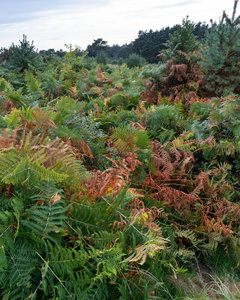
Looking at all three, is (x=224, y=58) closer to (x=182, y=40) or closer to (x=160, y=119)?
(x=182, y=40)

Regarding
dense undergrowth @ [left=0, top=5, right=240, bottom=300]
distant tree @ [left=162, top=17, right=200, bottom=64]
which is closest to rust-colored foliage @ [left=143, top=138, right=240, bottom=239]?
dense undergrowth @ [left=0, top=5, right=240, bottom=300]

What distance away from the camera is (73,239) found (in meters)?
1.82

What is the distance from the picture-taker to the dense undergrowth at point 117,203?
162 cm

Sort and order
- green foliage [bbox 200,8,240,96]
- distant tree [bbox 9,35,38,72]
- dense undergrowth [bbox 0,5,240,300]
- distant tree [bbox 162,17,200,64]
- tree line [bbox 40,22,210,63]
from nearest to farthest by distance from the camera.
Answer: dense undergrowth [bbox 0,5,240,300] → green foliage [bbox 200,8,240,96] → distant tree [bbox 162,17,200,64] → distant tree [bbox 9,35,38,72] → tree line [bbox 40,22,210,63]

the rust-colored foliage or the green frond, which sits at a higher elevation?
the green frond

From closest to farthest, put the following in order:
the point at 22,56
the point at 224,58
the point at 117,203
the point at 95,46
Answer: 1. the point at 117,203
2. the point at 224,58
3. the point at 22,56
4. the point at 95,46

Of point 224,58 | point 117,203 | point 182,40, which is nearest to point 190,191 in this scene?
point 117,203

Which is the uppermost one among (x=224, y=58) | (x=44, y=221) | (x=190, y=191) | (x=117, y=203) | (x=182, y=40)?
(x=182, y=40)

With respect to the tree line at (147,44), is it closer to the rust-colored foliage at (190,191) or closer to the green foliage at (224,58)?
the green foliage at (224,58)

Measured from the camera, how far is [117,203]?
199 cm

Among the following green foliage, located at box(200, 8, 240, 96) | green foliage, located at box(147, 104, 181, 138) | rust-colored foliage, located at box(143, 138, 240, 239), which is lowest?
rust-colored foliage, located at box(143, 138, 240, 239)

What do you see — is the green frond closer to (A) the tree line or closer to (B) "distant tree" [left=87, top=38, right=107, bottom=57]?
(A) the tree line

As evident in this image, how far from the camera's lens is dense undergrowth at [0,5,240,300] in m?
1.62

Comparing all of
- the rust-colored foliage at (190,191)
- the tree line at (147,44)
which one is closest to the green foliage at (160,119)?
the rust-colored foliage at (190,191)
